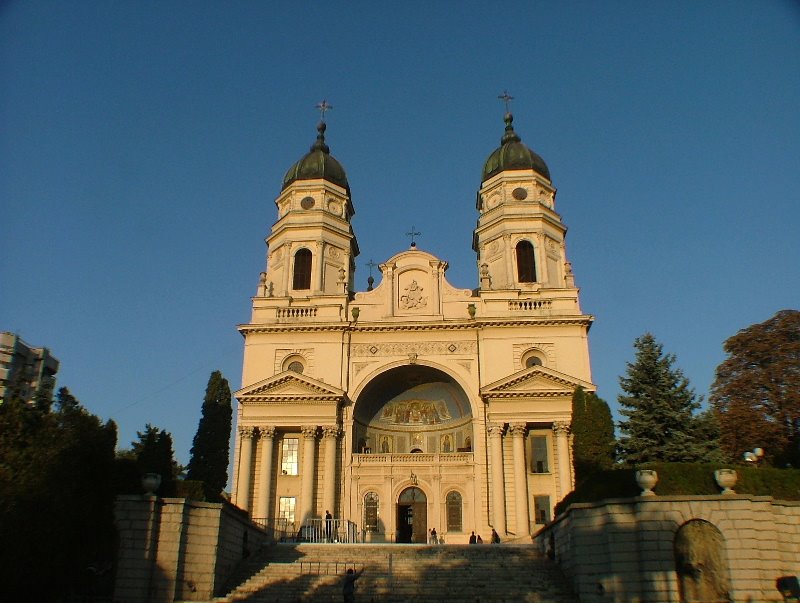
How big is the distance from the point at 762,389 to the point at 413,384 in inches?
694

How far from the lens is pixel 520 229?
43.2 m

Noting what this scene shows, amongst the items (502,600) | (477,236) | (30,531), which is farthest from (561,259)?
(30,531)

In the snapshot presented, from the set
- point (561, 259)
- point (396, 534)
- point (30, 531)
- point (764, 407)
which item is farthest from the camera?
point (561, 259)

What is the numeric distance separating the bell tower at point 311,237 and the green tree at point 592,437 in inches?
637

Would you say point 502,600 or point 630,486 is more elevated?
point 630,486

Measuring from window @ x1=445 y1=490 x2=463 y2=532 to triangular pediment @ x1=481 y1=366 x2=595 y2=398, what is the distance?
5460 millimetres

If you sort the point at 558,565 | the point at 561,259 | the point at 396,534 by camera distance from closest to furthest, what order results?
the point at 558,565 → the point at 396,534 → the point at 561,259

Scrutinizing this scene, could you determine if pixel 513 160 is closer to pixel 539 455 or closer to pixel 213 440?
pixel 539 455

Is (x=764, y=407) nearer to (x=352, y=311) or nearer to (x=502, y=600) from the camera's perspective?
(x=502, y=600)

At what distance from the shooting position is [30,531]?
66.8ft

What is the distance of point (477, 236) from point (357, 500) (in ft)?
59.2

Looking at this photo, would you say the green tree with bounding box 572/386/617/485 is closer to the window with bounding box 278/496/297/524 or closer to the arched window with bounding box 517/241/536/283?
the arched window with bounding box 517/241/536/283

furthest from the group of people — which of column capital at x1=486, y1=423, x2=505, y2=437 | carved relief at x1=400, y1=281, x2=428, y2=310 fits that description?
carved relief at x1=400, y1=281, x2=428, y2=310

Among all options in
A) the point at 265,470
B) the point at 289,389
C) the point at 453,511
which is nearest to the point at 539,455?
the point at 453,511
